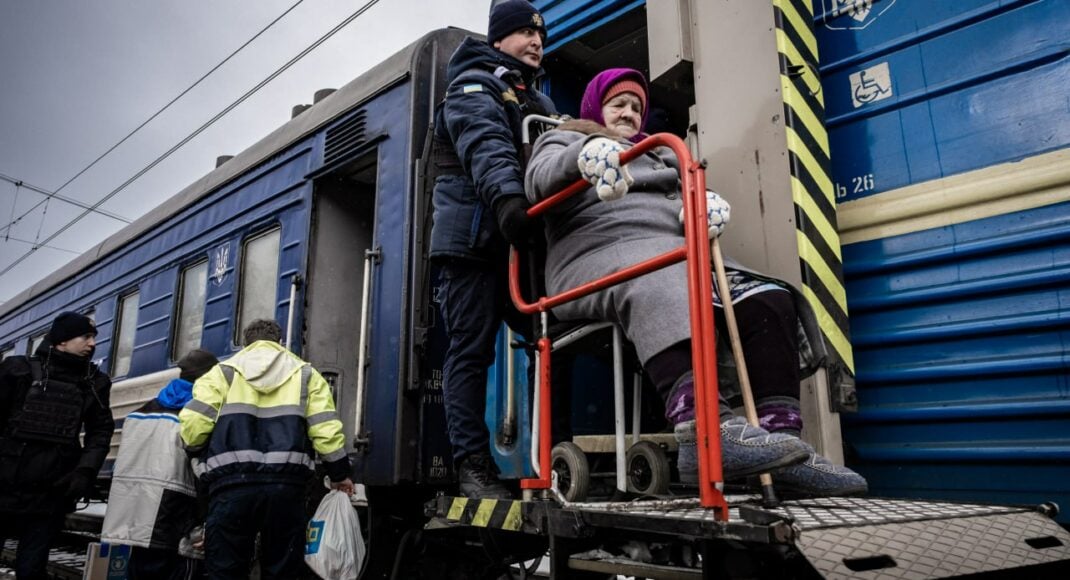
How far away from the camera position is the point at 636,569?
180 centimetres

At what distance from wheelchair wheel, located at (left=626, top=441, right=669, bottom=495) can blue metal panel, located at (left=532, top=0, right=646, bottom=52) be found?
2009 millimetres

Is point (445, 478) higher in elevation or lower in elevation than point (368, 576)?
higher

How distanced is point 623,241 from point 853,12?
4.52 ft

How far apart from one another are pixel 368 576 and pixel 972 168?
304cm

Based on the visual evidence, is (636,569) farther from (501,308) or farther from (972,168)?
(972,168)

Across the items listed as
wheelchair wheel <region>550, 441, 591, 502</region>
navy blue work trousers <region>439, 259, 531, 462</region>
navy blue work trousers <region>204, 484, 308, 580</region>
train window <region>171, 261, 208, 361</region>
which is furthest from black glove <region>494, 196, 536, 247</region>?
train window <region>171, 261, 208, 361</region>

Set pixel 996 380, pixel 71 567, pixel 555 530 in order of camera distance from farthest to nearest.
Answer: pixel 71 567 → pixel 996 380 → pixel 555 530

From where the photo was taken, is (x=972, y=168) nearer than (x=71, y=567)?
Yes

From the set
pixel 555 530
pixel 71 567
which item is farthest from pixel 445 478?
pixel 71 567

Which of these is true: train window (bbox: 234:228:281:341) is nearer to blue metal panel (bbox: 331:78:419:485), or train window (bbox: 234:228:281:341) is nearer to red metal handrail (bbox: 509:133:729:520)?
blue metal panel (bbox: 331:78:419:485)

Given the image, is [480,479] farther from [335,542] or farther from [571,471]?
[335,542]

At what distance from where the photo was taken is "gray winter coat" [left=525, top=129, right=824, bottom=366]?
2.06m

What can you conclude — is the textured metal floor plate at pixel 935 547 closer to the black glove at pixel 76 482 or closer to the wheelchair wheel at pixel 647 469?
the wheelchair wheel at pixel 647 469

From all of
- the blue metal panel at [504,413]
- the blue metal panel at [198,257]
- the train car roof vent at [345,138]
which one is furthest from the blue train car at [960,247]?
the blue metal panel at [198,257]
